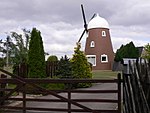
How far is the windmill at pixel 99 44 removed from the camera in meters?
57.3

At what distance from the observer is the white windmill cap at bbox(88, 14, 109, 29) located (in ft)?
189

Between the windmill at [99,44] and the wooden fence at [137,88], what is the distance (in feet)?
159

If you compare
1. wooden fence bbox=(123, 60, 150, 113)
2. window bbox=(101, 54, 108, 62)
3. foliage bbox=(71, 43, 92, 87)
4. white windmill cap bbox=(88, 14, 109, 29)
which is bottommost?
wooden fence bbox=(123, 60, 150, 113)

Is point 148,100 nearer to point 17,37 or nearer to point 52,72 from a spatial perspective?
point 52,72

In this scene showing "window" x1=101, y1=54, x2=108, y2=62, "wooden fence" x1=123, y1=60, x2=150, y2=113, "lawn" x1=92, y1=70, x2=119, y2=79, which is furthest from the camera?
"window" x1=101, y1=54, x2=108, y2=62

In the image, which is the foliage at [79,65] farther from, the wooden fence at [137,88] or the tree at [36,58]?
the wooden fence at [137,88]

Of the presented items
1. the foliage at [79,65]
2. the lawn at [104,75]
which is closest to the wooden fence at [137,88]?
the foliage at [79,65]

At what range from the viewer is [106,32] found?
58.2 metres

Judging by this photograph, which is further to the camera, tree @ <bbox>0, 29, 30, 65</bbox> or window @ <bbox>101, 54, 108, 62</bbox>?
window @ <bbox>101, 54, 108, 62</bbox>

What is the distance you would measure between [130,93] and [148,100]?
1.53 m

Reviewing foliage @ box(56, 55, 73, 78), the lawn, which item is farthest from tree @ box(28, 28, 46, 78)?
the lawn

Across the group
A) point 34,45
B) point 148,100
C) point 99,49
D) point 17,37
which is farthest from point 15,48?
point 148,100

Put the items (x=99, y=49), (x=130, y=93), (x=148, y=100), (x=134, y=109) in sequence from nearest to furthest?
1. (x=148, y=100)
2. (x=134, y=109)
3. (x=130, y=93)
4. (x=99, y=49)

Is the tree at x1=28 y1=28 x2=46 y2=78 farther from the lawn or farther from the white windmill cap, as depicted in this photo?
the white windmill cap
